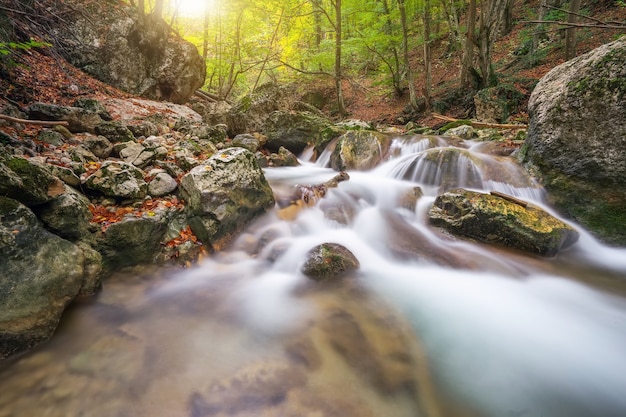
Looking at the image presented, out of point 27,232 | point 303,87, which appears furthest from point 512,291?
point 303,87

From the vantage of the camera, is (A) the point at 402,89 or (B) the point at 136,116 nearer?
(B) the point at 136,116

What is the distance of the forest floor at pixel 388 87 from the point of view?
6.59 meters

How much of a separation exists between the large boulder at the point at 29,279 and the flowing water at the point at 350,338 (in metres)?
0.18

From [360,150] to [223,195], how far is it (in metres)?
4.91

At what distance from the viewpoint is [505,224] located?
172 inches

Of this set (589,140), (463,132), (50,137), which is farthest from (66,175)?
(463,132)

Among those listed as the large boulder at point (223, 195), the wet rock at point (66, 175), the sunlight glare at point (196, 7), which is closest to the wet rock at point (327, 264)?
the large boulder at point (223, 195)

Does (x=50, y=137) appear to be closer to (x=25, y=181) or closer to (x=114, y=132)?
(x=114, y=132)

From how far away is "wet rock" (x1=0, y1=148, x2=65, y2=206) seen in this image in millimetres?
2682

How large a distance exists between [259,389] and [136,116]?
9.22 meters

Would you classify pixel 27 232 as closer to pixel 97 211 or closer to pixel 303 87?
pixel 97 211

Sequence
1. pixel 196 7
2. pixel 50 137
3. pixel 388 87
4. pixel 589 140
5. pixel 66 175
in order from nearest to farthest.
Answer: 1. pixel 66 175
2. pixel 589 140
3. pixel 50 137
4. pixel 196 7
5. pixel 388 87

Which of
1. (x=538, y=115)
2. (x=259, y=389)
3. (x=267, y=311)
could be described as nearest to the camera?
(x=259, y=389)

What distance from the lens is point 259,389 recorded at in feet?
7.47
